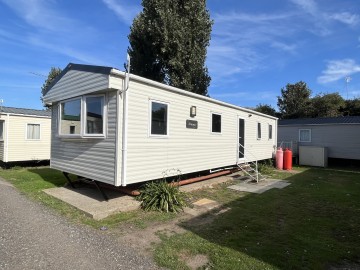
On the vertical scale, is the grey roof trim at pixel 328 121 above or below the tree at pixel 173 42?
below

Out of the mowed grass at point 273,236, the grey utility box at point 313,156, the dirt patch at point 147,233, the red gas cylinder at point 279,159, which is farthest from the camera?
the grey utility box at point 313,156

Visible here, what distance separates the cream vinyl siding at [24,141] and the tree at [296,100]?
92.5 feet

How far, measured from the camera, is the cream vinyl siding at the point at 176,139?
6.70 m

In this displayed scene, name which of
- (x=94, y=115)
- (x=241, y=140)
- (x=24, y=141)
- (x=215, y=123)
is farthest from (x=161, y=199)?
(x=24, y=141)

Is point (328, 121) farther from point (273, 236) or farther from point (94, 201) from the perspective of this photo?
point (94, 201)

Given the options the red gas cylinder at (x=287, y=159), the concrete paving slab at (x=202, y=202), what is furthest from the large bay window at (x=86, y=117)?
the red gas cylinder at (x=287, y=159)

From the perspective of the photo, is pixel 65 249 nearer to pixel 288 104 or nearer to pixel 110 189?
pixel 110 189

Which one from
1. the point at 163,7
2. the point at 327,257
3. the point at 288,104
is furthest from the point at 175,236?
the point at 288,104

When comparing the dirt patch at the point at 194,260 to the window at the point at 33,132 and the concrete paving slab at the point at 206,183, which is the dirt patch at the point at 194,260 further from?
the window at the point at 33,132

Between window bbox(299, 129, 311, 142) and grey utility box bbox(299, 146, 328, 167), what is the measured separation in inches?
71.4

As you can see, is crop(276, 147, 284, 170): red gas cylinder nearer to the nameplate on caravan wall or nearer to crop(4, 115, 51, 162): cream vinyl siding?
the nameplate on caravan wall

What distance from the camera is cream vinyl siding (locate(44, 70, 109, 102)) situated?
21.4 feet

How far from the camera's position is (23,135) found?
14812 mm

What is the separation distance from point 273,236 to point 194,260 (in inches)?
69.4
